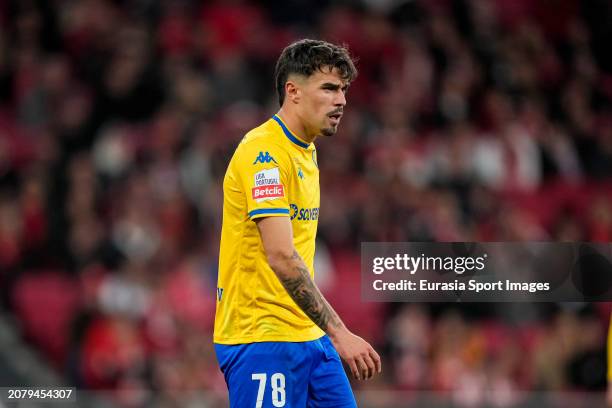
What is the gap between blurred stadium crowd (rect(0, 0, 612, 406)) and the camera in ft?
29.5

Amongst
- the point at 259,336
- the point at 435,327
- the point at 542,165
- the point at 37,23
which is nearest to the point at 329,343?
the point at 259,336

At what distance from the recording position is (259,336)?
444 cm

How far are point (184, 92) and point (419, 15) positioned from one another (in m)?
3.04

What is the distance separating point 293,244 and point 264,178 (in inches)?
10.9

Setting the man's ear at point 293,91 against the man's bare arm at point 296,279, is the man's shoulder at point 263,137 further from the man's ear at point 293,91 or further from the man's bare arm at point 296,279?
the man's bare arm at point 296,279

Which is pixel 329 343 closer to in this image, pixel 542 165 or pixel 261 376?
pixel 261 376

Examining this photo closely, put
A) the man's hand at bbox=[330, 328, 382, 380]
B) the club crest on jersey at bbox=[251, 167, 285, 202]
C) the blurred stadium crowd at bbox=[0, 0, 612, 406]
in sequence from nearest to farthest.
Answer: the man's hand at bbox=[330, 328, 382, 380] → the club crest on jersey at bbox=[251, 167, 285, 202] → the blurred stadium crowd at bbox=[0, 0, 612, 406]

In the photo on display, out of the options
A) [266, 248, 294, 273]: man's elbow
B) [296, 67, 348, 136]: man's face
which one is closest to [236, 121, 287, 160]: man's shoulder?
[296, 67, 348, 136]: man's face

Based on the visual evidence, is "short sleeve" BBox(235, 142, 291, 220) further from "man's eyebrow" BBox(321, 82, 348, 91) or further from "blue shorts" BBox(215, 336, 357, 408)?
"blue shorts" BBox(215, 336, 357, 408)

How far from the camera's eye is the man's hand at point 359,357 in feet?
13.3

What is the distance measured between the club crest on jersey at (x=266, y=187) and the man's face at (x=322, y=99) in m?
0.33

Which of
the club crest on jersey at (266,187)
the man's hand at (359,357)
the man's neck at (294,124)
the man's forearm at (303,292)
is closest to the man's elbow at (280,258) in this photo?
the man's forearm at (303,292)

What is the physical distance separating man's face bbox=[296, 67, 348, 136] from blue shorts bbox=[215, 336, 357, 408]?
0.89m

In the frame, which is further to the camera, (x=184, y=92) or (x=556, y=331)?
(x=184, y=92)
